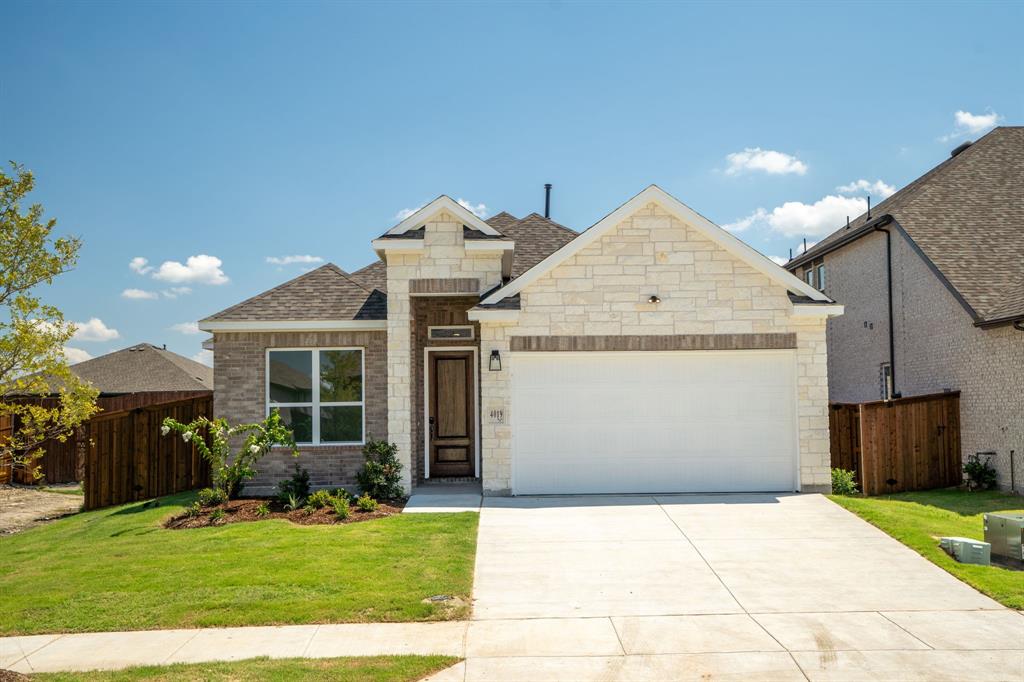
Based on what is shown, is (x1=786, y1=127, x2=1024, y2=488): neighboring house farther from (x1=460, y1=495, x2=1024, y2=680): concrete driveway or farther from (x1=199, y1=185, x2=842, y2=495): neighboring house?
(x1=460, y1=495, x2=1024, y2=680): concrete driveway

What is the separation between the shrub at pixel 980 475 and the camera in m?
15.3

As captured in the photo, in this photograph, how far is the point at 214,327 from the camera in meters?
14.2

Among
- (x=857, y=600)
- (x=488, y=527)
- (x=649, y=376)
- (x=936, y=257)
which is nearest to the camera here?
(x=857, y=600)

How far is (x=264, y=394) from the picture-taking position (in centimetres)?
1434

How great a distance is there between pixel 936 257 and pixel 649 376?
853 centimetres

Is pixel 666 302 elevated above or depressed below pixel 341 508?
above

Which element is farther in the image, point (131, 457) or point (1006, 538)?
point (131, 457)

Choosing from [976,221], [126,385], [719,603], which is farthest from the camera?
[126,385]

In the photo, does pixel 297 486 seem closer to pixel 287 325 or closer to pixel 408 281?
pixel 287 325

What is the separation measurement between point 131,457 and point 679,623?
11915 millimetres

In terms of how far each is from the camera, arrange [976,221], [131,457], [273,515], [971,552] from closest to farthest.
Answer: [971,552], [273,515], [131,457], [976,221]

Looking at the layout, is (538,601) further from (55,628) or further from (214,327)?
(214,327)

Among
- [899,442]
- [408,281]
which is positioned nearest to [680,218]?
[408,281]

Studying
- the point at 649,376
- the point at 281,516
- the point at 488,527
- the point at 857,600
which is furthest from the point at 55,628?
the point at 649,376
